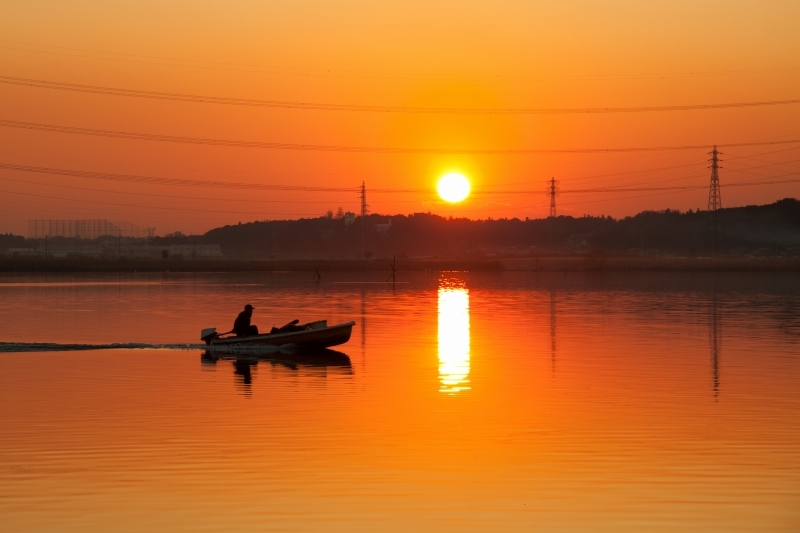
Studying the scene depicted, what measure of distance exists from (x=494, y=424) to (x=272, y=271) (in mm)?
141079

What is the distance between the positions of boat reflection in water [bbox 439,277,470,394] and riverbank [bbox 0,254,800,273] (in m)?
77.5

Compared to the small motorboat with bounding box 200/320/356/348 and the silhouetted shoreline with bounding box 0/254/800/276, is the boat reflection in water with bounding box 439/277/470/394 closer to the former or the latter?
the small motorboat with bounding box 200/320/356/348

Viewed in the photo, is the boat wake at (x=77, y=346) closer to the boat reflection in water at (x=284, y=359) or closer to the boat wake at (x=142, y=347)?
the boat wake at (x=142, y=347)

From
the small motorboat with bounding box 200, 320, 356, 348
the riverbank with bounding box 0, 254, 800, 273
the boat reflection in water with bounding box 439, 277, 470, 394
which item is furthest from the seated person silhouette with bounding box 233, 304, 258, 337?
the riverbank with bounding box 0, 254, 800, 273

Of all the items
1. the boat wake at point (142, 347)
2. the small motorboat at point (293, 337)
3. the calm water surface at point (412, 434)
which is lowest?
the calm water surface at point (412, 434)

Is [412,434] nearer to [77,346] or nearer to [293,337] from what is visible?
[293,337]

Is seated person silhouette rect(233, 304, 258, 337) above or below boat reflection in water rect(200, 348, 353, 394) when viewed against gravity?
above

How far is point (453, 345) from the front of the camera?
42.5 meters

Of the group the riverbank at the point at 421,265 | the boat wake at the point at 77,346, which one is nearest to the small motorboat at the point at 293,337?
the boat wake at the point at 77,346

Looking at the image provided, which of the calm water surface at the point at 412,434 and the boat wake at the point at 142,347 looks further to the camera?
the boat wake at the point at 142,347

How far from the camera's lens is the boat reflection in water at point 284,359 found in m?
34.4

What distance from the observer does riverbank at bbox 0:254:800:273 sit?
14350 cm

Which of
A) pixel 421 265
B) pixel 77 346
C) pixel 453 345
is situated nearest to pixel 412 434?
pixel 453 345

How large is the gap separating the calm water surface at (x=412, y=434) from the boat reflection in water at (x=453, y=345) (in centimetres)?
24
